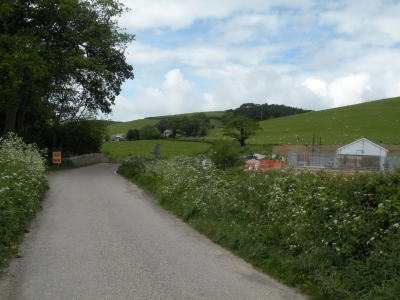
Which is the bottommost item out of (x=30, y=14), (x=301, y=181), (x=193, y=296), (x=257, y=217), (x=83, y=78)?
(x=193, y=296)

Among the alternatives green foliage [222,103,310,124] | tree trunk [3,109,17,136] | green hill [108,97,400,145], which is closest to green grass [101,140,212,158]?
green hill [108,97,400,145]

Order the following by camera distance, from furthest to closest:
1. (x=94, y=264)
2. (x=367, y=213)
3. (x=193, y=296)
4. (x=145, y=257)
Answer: (x=145, y=257)
(x=94, y=264)
(x=367, y=213)
(x=193, y=296)

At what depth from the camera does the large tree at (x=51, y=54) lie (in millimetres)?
30297

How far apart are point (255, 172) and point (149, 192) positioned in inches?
364

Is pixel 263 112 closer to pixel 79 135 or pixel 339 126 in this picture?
pixel 339 126

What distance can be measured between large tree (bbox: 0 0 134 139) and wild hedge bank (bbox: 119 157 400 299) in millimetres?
22459

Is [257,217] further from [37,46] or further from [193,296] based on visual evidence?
Answer: [37,46]

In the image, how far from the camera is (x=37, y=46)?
105 feet

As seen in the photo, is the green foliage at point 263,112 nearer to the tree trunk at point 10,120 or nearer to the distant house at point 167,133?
the distant house at point 167,133

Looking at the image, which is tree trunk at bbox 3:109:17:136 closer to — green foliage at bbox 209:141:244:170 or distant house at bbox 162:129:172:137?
green foliage at bbox 209:141:244:170

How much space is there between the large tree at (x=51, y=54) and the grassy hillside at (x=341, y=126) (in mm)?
51773

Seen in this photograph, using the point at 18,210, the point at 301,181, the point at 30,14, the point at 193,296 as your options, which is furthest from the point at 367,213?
the point at 30,14

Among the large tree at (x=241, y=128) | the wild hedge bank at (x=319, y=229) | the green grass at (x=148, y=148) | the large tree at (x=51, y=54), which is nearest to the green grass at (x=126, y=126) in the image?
the green grass at (x=148, y=148)

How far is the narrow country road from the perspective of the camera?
6996 mm
